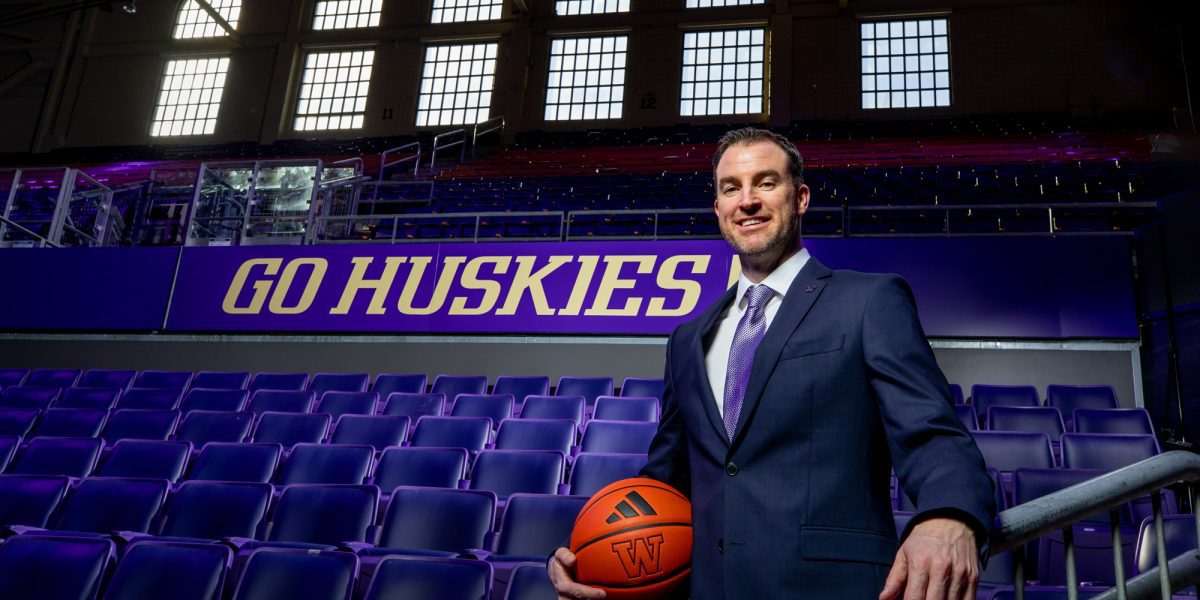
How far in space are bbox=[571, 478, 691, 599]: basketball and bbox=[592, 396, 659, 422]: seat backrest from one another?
Answer: 11.4 ft

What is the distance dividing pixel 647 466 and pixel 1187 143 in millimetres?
7163

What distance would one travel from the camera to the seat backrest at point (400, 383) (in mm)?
6039

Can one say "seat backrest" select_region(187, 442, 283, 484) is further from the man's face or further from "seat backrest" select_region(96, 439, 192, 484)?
the man's face

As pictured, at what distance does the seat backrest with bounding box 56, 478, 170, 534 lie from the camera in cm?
335

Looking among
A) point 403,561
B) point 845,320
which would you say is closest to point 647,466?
point 845,320

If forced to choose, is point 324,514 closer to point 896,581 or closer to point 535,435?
point 535,435

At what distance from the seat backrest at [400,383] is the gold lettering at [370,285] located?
82cm

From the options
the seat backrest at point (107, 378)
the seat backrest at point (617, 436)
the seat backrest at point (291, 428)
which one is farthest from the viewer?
the seat backrest at point (107, 378)

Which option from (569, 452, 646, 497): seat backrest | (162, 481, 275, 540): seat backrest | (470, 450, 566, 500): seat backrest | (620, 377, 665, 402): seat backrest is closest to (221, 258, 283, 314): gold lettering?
(620, 377, 665, 402): seat backrest

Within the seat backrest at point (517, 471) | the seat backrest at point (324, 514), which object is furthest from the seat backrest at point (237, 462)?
the seat backrest at point (517, 471)

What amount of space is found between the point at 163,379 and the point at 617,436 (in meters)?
4.23

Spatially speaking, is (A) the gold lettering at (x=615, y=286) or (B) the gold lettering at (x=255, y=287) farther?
(B) the gold lettering at (x=255, y=287)

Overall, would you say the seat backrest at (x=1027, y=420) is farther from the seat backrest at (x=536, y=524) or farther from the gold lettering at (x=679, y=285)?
the seat backrest at (x=536, y=524)

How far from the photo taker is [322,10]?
1644cm
